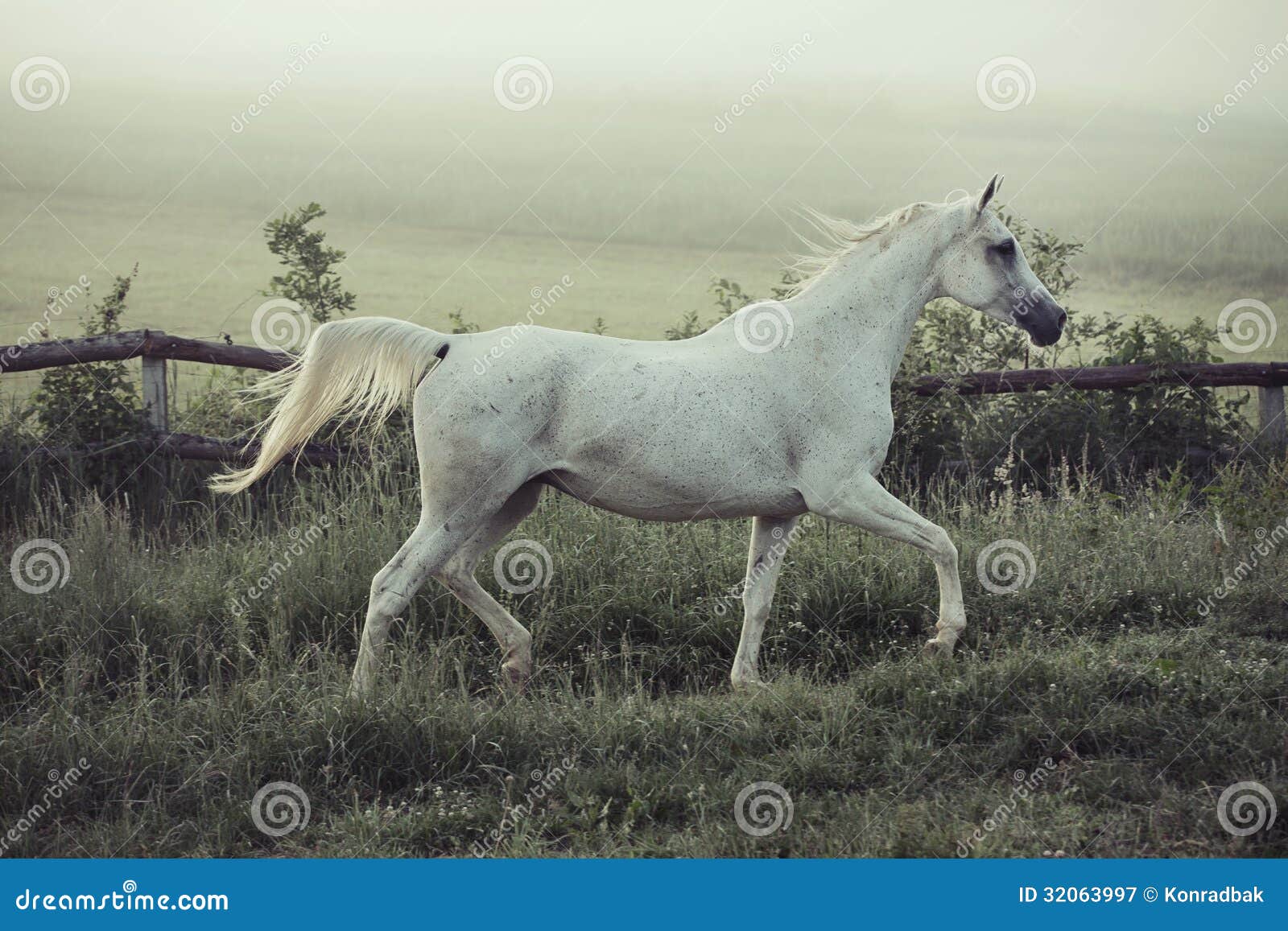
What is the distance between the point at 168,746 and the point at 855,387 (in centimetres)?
336

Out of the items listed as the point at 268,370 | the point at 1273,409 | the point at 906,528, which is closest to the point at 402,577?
the point at 906,528

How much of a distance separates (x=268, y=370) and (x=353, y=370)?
3658 mm

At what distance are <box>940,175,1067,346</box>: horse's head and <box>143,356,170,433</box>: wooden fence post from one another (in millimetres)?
5647

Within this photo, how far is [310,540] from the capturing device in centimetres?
657

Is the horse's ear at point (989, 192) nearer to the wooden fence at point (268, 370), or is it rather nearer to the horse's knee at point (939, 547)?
the horse's knee at point (939, 547)

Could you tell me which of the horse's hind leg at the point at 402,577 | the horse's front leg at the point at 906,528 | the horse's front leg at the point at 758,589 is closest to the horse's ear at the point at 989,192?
the horse's front leg at the point at 906,528

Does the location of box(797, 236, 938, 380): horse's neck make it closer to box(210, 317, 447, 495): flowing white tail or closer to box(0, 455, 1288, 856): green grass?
box(0, 455, 1288, 856): green grass

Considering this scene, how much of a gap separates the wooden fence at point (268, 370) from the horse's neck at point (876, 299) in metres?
3.03

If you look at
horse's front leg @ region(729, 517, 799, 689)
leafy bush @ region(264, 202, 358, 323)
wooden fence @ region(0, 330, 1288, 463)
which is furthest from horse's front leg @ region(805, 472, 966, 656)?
leafy bush @ region(264, 202, 358, 323)

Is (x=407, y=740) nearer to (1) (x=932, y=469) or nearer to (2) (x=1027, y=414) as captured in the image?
(1) (x=932, y=469)

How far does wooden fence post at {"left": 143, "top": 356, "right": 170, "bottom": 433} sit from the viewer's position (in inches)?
327

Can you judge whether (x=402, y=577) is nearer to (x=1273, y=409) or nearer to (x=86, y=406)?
(x=86, y=406)

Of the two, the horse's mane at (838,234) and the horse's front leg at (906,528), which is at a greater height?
the horse's mane at (838,234)

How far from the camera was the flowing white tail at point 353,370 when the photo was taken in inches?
209
